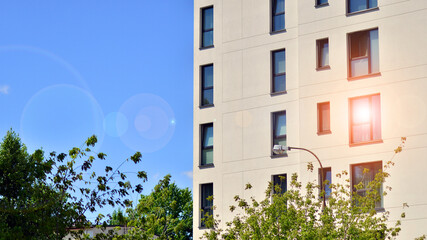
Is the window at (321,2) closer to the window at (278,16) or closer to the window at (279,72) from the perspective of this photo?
the window at (278,16)

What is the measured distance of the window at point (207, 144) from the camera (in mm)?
43719

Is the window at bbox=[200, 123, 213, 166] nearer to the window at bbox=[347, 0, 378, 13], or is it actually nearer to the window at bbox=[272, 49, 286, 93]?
the window at bbox=[272, 49, 286, 93]

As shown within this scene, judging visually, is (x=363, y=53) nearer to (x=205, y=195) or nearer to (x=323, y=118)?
(x=323, y=118)

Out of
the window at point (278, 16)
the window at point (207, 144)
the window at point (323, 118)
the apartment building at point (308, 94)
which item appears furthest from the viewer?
the window at point (207, 144)

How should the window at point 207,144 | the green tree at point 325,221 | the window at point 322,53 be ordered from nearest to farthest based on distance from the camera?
the green tree at point 325,221 < the window at point 322,53 < the window at point 207,144

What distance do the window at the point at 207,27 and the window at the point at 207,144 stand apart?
4.75 m

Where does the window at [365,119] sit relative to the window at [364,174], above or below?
above

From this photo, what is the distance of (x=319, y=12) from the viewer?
40438mm

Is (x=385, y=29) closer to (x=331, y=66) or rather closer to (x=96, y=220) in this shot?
(x=331, y=66)

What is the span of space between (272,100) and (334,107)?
4102 millimetres

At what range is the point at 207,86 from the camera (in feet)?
147

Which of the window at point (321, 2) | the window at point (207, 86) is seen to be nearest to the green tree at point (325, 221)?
the window at point (321, 2)

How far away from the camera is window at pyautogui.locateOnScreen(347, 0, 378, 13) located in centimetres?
3900

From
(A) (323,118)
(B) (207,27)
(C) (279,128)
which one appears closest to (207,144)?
(C) (279,128)
